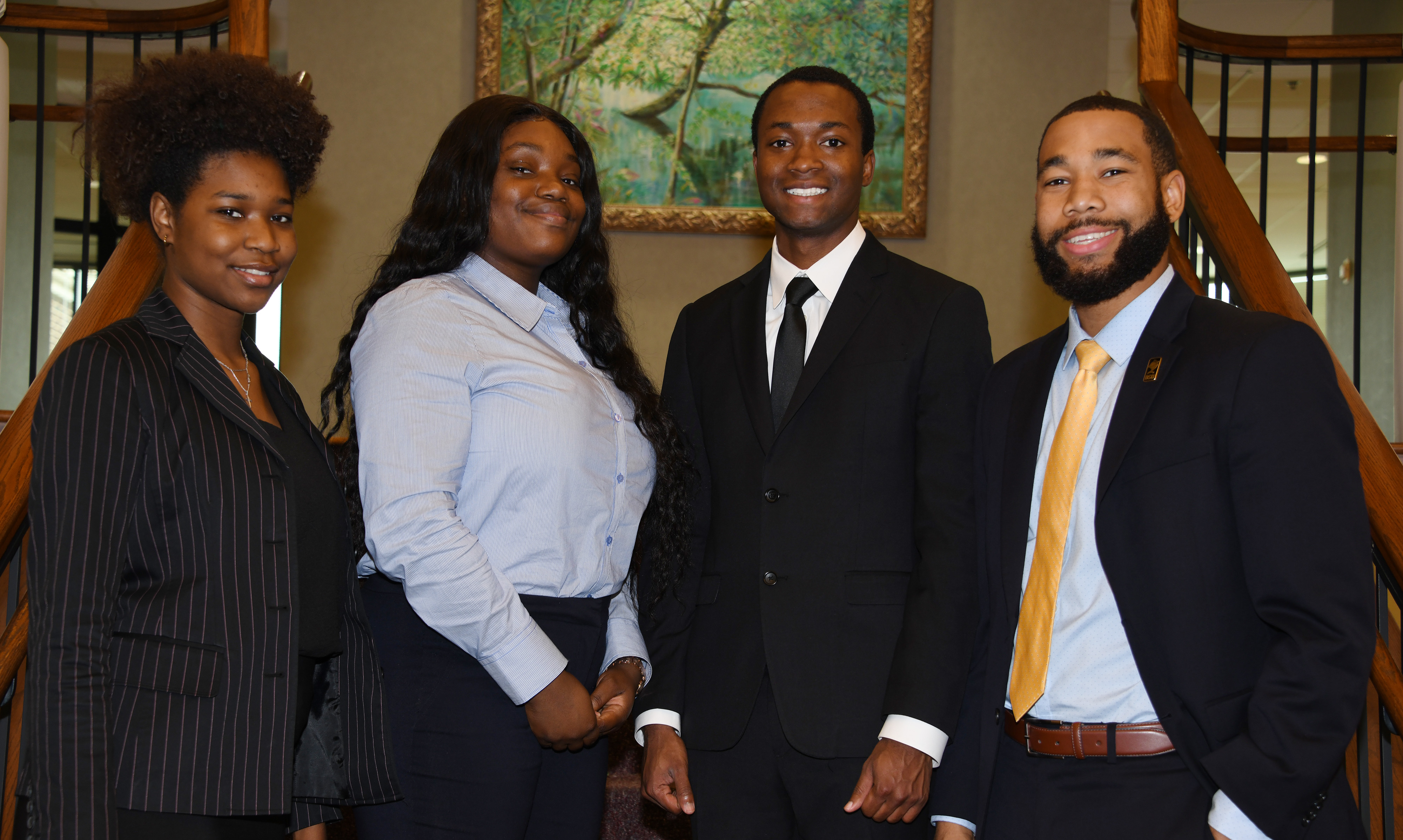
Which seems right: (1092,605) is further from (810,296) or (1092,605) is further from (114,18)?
(114,18)

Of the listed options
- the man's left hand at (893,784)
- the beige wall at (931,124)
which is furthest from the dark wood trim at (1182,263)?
the beige wall at (931,124)

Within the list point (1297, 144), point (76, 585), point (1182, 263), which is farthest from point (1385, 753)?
point (1297, 144)

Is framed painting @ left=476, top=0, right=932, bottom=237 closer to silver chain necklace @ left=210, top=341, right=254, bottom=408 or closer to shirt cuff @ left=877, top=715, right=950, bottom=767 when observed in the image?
silver chain necklace @ left=210, top=341, right=254, bottom=408

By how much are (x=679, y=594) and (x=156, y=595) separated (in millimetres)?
899

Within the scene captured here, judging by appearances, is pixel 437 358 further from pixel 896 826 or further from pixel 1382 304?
pixel 1382 304

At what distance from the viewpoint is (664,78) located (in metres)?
5.17

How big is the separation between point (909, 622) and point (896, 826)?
334 mm

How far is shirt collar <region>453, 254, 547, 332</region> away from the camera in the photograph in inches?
80.0

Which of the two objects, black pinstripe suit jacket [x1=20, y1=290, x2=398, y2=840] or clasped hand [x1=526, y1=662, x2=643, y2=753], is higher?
black pinstripe suit jacket [x1=20, y1=290, x2=398, y2=840]

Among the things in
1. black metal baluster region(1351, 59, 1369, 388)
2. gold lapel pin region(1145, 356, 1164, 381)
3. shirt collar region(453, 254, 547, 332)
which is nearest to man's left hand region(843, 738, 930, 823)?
gold lapel pin region(1145, 356, 1164, 381)

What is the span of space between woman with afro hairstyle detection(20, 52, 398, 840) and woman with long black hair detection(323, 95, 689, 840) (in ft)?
0.35

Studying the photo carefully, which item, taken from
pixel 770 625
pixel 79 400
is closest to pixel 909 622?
pixel 770 625

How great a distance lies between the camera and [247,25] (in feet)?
9.95

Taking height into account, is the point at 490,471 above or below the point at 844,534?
above
